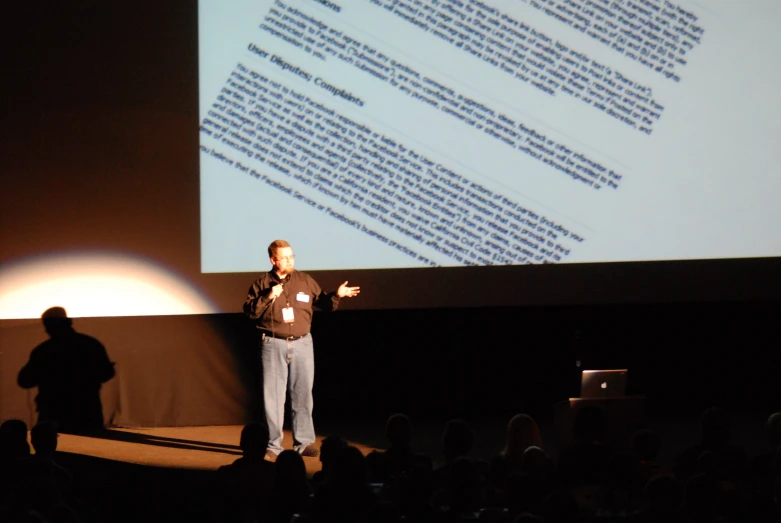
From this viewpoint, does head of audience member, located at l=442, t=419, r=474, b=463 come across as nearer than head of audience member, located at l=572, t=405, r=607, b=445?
Yes

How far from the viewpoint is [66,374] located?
6789 millimetres

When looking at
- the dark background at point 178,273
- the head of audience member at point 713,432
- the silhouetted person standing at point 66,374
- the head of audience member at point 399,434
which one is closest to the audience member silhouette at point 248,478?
the head of audience member at point 399,434

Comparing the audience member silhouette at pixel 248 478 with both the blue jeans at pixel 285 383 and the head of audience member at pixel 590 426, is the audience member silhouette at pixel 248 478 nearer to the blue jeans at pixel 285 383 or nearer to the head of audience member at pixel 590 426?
the head of audience member at pixel 590 426

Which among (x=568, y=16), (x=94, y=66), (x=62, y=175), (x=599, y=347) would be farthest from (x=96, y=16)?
(x=599, y=347)

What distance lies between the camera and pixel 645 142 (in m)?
6.47

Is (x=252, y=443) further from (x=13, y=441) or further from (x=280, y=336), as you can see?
(x=280, y=336)

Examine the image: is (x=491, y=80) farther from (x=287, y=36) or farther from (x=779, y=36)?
(x=779, y=36)

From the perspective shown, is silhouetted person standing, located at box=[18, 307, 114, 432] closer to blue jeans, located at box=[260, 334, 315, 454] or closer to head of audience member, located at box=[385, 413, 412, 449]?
blue jeans, located at box=[260, 334, 315, 454]

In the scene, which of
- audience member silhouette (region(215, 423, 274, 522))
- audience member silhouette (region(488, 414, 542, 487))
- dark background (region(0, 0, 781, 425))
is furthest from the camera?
dark background (region(0, 0, 781, 425))

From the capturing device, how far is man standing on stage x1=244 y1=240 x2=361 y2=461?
5.49m

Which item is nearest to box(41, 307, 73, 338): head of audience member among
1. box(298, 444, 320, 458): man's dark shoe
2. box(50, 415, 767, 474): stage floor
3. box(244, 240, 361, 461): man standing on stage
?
box(50, 415, 767, 474): stage floor

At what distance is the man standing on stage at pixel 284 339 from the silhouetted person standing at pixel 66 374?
A: 182 cm

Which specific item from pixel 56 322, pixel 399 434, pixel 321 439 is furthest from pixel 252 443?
pixel 56 322

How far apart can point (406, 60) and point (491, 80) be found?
1.91 ft
